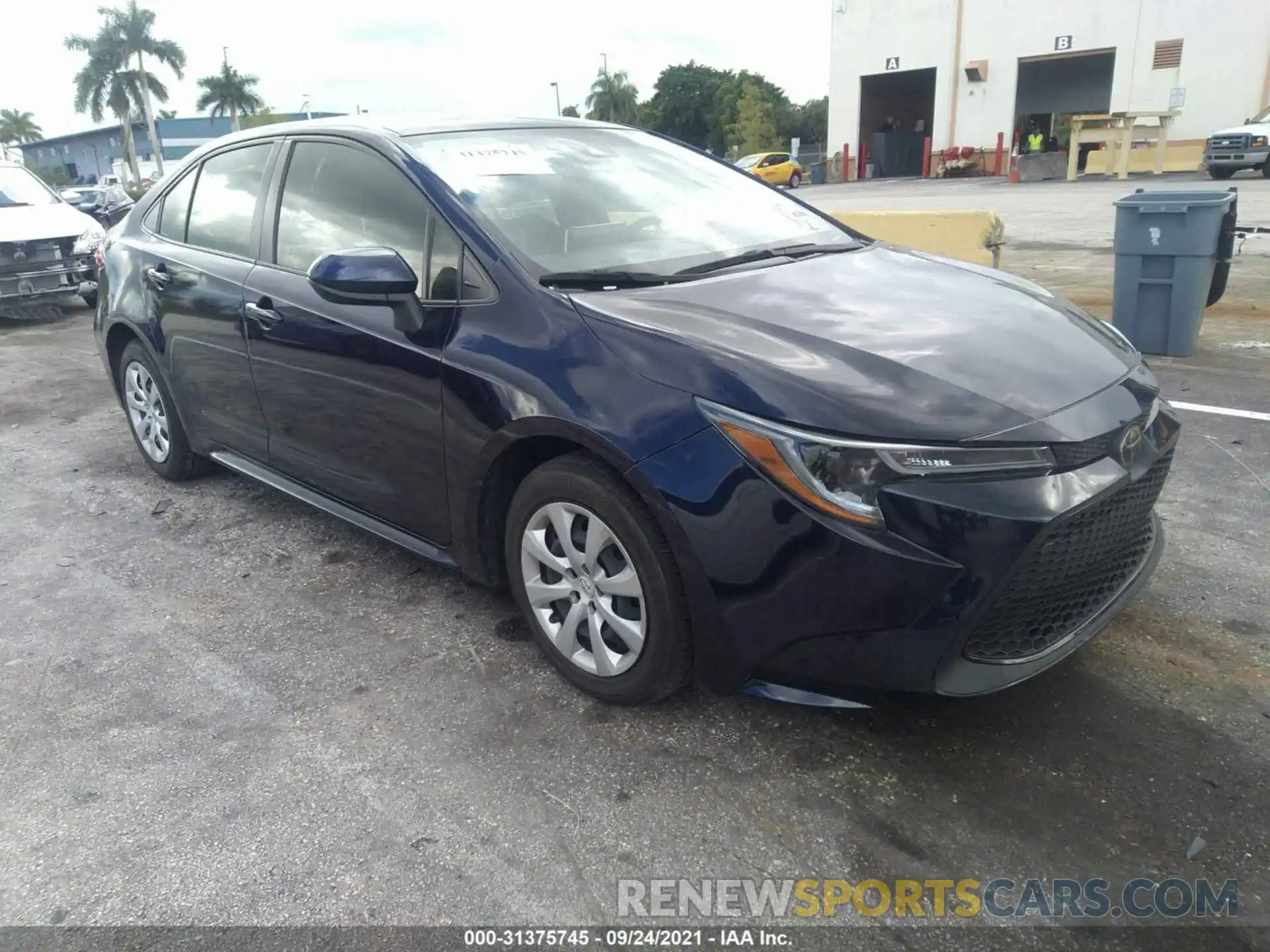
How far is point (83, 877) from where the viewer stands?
7.36ft

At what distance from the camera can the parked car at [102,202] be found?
13.3m

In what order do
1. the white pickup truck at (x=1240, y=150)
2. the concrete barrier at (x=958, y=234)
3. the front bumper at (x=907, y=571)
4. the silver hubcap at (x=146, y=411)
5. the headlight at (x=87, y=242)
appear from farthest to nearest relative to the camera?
1. the white pickup truck at (x=1240, y=150)
2. the headlight at (x=87, y=242)
3. the concrete barrier at (x=958, y=234)
4. the silver hubcap at (x=146, y=411)
5. the front bumper at (x=907, y=571)

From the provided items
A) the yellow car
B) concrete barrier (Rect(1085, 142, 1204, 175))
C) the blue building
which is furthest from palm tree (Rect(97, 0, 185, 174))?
concrete barrier (Rect(1085, 142, 1204, 175))

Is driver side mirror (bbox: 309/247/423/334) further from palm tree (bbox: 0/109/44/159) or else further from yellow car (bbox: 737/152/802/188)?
palm tree (bbox: 0/109/44/159)

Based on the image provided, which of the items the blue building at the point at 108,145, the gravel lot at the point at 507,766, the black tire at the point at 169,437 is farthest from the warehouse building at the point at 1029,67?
the blue building at the point at 108,145

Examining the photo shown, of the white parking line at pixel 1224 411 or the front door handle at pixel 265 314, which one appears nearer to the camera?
the front door handle at pixel 265 314

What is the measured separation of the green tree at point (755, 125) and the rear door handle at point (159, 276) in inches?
2135

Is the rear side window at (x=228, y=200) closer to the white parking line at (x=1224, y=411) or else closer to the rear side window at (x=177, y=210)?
the rear side window at (x=177, y=210)

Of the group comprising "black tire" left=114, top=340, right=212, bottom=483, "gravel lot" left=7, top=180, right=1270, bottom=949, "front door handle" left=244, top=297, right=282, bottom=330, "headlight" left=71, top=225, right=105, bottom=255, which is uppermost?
"front door handle" left=244, top=297, right=282, bottom=330

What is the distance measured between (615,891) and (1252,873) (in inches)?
55.3

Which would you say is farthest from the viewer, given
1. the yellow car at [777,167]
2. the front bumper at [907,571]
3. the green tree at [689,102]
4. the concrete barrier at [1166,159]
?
the green tree at [689,102]

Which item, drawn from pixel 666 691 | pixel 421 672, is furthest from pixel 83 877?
pixel 666 691

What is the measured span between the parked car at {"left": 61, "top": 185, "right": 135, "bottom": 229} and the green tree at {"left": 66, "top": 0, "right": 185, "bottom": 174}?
4011cm

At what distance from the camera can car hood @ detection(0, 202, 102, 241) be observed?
32.4ft
